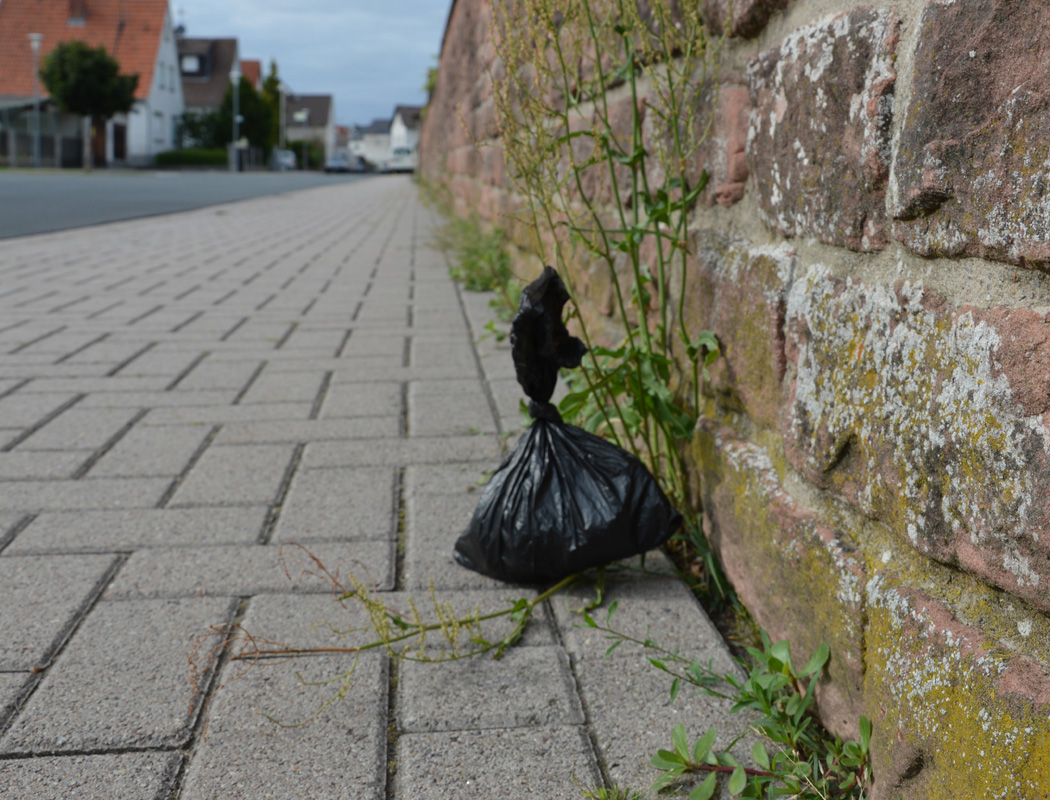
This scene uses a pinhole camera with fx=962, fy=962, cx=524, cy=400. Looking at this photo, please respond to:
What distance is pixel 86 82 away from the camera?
4131 cm

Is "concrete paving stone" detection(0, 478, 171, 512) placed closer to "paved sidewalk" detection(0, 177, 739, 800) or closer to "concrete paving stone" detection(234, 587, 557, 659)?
"paved sidewalk" detection(0, 177, 739, 800)

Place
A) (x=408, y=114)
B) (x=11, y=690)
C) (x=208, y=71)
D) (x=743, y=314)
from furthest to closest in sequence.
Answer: (x=408, y=114)
(x=208, y=71)
(x=743, y=314)
(x=11, y=690)

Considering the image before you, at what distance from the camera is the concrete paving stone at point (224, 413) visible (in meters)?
3.12

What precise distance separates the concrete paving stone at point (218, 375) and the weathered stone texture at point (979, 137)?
289cm

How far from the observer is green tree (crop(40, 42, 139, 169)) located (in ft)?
135

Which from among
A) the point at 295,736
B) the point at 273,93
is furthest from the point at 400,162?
the point at 295,736

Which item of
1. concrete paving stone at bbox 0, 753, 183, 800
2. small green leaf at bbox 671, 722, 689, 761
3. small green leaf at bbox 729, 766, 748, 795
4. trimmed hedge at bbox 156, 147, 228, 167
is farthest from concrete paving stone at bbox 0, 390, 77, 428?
trimmed hedge at bbox 156, 147, 228, 167

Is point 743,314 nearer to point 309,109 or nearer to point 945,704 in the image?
point 945,704

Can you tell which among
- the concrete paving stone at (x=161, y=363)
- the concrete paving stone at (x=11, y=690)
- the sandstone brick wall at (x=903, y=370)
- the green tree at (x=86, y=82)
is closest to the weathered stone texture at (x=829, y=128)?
the sandstone brick wall at (x=903, y=370)

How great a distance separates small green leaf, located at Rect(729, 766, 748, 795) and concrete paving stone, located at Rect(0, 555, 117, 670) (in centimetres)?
115

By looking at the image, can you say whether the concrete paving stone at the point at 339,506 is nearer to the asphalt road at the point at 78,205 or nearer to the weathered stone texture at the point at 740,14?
the weathered stone texture at the point at 740,14

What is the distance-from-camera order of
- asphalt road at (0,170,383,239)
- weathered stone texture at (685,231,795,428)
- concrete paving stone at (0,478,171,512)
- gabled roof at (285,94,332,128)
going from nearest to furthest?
weathered stone texture at (685,231,795,428) < concrete paving stone at (0,478,171,512) < asphalt road at (0,170,383,239) < gabled roof at (285,94,332,128)

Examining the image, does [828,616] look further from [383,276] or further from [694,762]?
[383,276]

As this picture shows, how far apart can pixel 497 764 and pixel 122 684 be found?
0.65 meters
